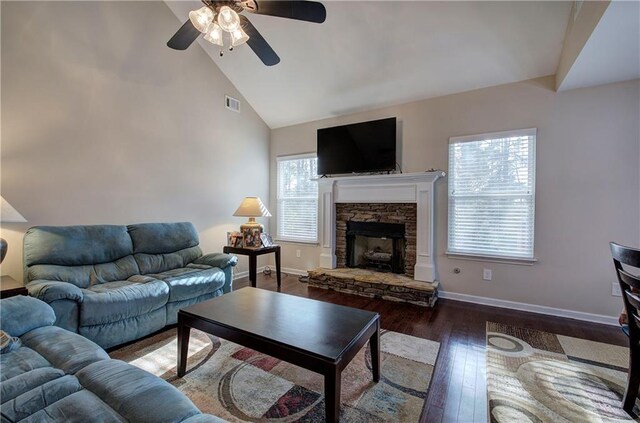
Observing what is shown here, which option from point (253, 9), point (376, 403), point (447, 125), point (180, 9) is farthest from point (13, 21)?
point (447, 125)

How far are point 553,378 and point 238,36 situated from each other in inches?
130

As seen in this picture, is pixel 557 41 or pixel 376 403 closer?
pixel 376 403

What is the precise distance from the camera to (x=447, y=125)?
12.0ft

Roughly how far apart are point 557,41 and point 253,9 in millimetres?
Answer: 2920

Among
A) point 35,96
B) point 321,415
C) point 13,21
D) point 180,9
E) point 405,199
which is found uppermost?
point 180,9

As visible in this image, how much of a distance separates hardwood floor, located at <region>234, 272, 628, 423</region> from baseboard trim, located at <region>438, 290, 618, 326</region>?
3.4 inches

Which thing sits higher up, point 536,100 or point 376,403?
point 536,100

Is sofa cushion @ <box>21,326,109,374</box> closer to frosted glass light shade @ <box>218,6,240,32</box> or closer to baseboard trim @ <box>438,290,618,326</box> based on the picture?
frosted glass light shade @ <box>218,6,240,32</box>

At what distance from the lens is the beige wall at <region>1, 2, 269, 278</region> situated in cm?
254

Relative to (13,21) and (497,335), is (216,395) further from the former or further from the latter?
(13,21)

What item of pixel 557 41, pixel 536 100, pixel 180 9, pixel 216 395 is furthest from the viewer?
pixel 180 9

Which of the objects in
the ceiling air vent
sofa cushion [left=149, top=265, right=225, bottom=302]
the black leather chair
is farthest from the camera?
the ceiling air vent

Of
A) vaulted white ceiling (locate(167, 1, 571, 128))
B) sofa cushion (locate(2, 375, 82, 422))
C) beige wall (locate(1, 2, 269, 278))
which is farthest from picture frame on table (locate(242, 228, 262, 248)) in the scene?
sofa cushion (locate(2, 375, 82, 422))

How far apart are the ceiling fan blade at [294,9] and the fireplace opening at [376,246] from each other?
280cm
